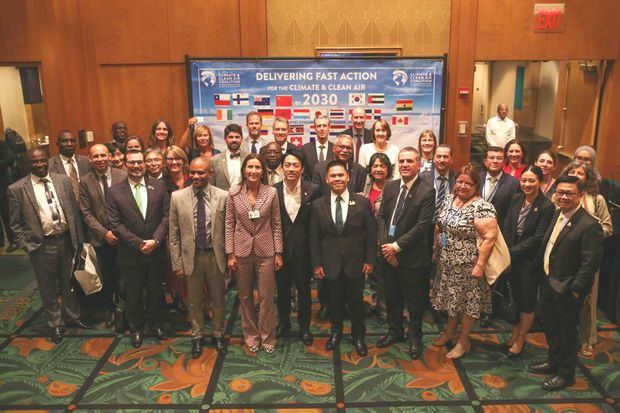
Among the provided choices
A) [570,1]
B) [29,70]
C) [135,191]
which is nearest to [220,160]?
[135,191]

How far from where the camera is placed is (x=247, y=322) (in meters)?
4.48

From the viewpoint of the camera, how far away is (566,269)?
143 inches

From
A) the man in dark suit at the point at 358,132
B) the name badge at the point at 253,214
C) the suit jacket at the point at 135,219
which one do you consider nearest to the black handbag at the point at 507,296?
the name badge at the point at 253,214

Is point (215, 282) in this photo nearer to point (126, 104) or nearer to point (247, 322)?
point (247, 322)

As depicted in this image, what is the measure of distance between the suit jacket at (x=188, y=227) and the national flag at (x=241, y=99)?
319cm

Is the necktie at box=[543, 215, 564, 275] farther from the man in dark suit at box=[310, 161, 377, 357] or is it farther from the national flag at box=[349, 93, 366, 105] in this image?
the national flag at box=[349, 93, 366, 105]

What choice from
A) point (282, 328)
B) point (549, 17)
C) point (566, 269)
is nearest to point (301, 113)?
point (282, 328)

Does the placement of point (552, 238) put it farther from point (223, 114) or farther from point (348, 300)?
point (223, 114)

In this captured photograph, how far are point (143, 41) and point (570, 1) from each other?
601 cm

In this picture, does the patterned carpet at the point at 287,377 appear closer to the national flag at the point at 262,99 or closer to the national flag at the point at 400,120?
the national flag at the point at 400,120

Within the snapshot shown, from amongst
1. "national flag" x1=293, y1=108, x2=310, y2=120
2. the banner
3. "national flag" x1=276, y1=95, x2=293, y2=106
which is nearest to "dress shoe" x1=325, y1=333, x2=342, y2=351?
the banner

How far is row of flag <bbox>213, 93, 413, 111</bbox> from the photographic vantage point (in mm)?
7156

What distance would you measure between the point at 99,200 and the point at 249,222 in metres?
1.46

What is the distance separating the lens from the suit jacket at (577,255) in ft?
11.5
